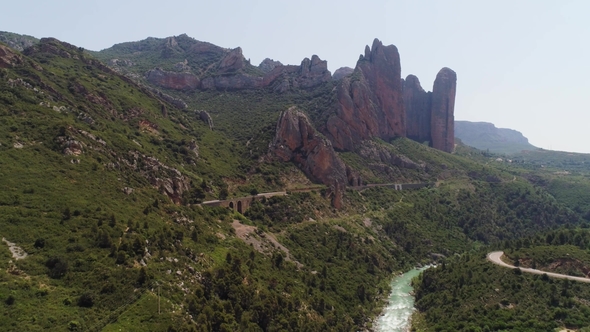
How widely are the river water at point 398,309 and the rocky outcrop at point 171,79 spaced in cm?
10128

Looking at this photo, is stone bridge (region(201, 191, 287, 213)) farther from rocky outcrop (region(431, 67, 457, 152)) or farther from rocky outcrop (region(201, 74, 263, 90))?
rocky outcrop (region(431, 67, 457, 152))

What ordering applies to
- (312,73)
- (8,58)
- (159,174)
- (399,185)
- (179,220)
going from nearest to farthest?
(179,220) < (159,174) < (8,58) < (399,185) < (312,73)

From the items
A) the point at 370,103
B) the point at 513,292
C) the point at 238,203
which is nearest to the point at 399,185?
the point at 370,103

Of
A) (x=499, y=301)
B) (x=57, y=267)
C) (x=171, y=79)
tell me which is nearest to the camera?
(x=57, y=267)

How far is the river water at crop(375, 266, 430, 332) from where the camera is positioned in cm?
5677

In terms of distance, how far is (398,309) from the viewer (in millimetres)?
63031

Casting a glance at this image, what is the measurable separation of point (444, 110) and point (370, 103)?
2289 inches

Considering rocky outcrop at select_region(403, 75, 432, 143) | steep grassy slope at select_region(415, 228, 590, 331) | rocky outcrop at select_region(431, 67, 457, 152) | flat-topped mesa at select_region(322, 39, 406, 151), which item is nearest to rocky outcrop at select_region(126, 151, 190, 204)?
steep grassy slope at select_region(415, 228, 590, 331)

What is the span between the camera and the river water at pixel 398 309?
5677 centimetres

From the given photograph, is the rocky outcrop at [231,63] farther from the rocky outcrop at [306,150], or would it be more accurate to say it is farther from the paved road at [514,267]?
the paved road at [514,267]

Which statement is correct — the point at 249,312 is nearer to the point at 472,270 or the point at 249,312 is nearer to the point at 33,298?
the point at 33,298

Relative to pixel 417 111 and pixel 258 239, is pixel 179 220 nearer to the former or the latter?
pixel 258 239

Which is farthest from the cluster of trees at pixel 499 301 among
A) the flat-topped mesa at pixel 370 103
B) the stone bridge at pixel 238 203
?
the flat-topped mesa at pixel 370 103

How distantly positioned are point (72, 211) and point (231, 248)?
1930 cm
